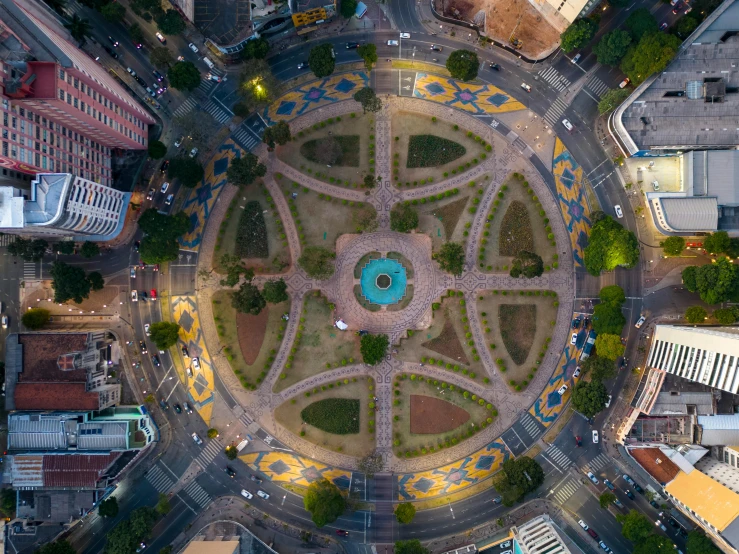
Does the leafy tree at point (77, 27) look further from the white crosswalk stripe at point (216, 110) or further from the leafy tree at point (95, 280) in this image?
the leafy tree at point (95, 280)

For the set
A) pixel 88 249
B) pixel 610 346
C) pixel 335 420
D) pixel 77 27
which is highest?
pixel 77 27

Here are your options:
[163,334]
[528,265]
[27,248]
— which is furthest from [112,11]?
[528,265]

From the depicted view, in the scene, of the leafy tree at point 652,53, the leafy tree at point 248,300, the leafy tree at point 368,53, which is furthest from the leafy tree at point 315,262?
the leafy tree at point 652,53

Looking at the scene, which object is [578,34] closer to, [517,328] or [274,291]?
[517,328]

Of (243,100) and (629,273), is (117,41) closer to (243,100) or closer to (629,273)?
(243,100)

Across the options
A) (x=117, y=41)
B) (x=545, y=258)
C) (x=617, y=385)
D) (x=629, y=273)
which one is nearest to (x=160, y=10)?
(x=117, y=41)

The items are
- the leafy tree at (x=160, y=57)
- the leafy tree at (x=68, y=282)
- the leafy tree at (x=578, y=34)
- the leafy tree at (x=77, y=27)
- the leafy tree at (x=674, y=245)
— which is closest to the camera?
the leafy tree at (x=77, y=27)
